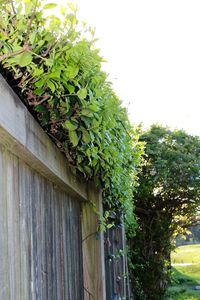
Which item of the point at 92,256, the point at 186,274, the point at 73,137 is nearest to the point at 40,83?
the point at 73,137

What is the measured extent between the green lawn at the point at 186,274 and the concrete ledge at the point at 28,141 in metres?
6.13

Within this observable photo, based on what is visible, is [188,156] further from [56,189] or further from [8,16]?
[8,16]

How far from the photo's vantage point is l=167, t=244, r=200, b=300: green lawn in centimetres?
884

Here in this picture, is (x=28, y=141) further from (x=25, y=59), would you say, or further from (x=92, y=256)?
(x=92, y=256)

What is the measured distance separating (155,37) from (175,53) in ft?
5.53

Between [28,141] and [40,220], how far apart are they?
333mm

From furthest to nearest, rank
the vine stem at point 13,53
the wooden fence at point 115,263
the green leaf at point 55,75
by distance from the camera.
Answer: the wooden fence at point 115,263 → the green leaf at point 55,75 → the vine stem at point 13,53

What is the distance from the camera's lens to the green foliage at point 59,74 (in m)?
1.13

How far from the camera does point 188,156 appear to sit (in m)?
6.95

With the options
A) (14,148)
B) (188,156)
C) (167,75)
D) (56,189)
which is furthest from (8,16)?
(167,75)

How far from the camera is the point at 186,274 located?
13.3 m

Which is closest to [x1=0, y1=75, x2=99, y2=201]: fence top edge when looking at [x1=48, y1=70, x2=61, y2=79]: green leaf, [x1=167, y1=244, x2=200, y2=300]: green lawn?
[x1=48, y1=70, x2=61, y2=79]: green leaf

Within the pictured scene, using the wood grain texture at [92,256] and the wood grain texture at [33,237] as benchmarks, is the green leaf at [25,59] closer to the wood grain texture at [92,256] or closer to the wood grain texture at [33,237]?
the wood grain texture at [33,237]

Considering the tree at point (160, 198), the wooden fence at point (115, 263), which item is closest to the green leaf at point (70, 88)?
the wooden fence at point (115, 263)
